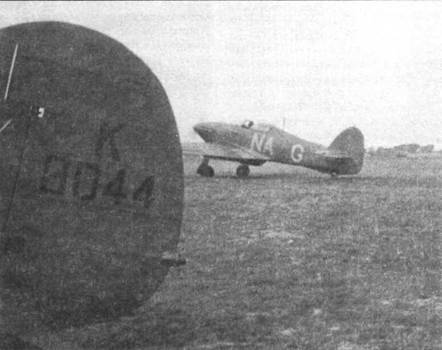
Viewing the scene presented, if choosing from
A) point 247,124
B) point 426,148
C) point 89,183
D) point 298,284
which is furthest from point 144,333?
point 426,148

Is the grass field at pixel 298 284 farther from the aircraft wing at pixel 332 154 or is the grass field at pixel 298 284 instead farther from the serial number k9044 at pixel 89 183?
the aircraft wing at pixel 332 154

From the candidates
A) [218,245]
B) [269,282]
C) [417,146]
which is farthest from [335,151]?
[417,146]

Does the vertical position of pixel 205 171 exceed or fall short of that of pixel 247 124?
it falls short

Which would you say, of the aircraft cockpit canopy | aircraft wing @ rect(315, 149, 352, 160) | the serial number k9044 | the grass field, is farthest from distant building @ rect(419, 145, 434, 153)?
the serial number k9044

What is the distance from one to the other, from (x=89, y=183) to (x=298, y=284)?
11.8ft

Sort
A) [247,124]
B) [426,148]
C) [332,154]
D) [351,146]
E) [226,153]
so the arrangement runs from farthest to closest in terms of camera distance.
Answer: [426,148]
[247,124]
[226,153]
[351,146]
[332,154]

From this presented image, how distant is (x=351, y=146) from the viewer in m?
21.0

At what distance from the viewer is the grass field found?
16.7 ft

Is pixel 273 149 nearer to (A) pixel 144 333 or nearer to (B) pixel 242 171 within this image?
(B) pixel 242 171

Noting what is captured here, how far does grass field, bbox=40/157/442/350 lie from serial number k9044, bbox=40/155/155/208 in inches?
60.5

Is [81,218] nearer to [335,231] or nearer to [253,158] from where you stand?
[335,231]

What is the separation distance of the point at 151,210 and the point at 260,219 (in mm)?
6896

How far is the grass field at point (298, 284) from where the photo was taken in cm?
508

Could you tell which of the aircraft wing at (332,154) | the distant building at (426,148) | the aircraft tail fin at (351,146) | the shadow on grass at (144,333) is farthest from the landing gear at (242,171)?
the distant building at (426,148)
